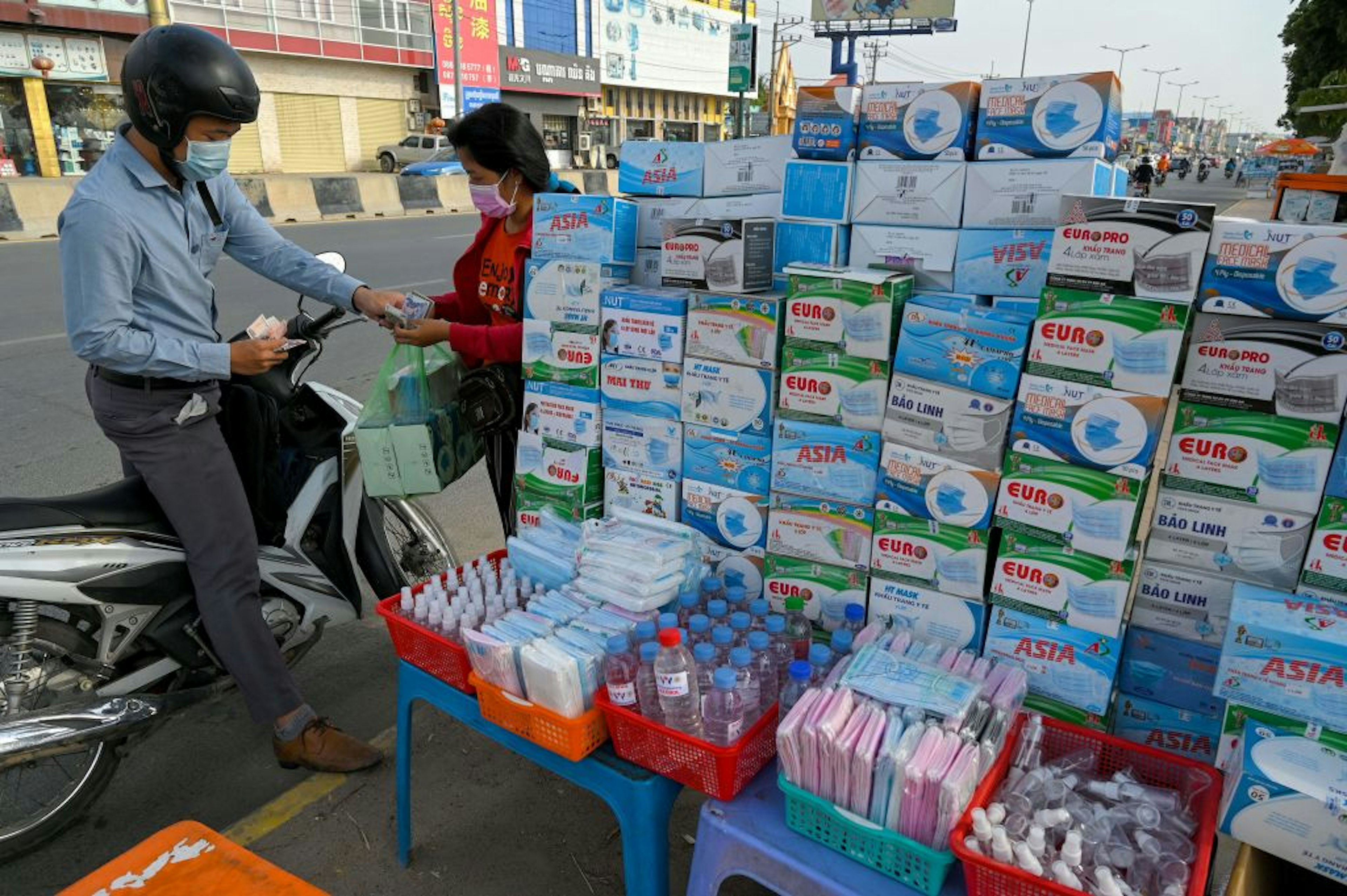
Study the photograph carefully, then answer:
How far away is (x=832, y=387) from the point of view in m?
2.14

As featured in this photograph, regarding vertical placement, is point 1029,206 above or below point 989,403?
above

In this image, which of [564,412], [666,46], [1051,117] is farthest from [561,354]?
[666,46]

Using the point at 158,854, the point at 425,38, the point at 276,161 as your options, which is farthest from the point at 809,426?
the point at 425,38

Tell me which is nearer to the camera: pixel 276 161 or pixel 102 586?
pixel 102 586

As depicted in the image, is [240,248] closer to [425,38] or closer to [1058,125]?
[1058,125]

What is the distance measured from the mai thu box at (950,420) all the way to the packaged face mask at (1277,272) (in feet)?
1.54

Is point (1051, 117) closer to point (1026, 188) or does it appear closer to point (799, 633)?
point (1026, 188)

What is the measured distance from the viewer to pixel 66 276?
2.23m

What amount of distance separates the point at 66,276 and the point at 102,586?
0.85 metres

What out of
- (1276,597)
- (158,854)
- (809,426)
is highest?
(809,426)

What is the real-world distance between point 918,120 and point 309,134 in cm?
2994

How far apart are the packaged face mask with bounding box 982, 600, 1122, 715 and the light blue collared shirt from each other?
2.17m

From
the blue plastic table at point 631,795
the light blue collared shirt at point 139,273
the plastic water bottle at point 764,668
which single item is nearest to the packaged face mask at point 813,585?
the plastic water bottle at point 764,668

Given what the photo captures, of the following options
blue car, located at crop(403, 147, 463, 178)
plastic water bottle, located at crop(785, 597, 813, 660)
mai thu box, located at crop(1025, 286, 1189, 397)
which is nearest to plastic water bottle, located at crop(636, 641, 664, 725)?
plastic water bottle, located at crop(785, 597, 813, 660)
